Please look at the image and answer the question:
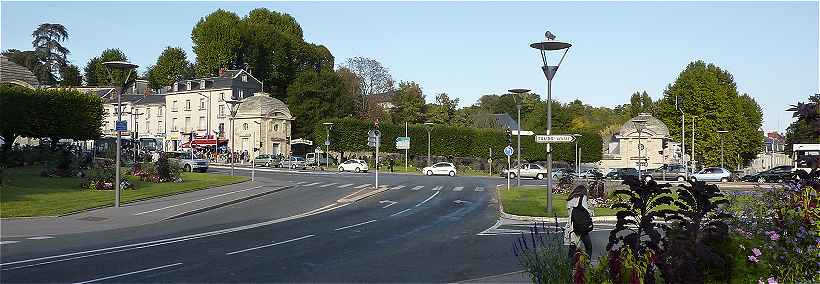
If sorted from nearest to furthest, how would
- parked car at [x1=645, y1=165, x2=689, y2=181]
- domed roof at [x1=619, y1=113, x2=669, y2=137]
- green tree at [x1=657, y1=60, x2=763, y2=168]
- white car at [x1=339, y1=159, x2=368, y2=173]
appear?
parked car at [x1=645, y1=165, x2=689, y2=181], white car at [x1=339, y1=159, x2=368, y2=173], green tree at [x1=657, y1=60, x2=763, y2=168], domed roof at [x1=619, y1=113, x2=669, y2=137]

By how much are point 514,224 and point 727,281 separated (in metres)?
17.2

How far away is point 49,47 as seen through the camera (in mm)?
110750

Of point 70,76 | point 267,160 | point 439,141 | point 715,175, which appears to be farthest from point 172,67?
point 715,175

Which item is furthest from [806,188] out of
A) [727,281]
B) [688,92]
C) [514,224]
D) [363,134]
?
[363,134]

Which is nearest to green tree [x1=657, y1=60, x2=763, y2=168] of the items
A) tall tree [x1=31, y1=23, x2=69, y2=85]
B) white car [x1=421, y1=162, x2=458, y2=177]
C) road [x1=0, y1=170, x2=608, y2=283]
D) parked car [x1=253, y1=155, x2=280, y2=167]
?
white car [x1=421, y1=162, x2=458, y2=177]

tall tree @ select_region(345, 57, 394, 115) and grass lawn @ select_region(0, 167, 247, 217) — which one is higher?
tall tree @ select_region(345, 57, 394, 115)

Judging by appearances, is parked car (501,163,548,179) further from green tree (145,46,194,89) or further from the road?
green tree (145,46,194,89)

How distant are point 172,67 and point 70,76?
29542 millimetres

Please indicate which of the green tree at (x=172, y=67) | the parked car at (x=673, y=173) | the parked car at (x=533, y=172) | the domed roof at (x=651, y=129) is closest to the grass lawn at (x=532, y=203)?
the parked car at (x=533, y=172)

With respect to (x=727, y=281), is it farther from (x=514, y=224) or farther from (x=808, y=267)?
(x=514, y=224)

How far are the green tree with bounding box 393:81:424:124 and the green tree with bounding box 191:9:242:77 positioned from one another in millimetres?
24837

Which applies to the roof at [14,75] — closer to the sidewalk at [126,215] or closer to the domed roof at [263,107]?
the domed roof at [263,107]

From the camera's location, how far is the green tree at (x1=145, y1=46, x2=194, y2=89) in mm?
108500

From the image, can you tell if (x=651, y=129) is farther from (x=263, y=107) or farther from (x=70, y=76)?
(x=70, y=76)
